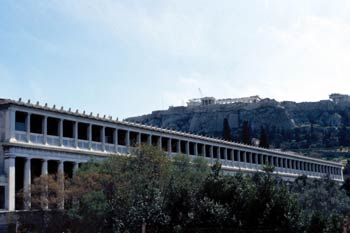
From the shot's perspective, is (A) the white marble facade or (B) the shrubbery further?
(A) the white marble facade

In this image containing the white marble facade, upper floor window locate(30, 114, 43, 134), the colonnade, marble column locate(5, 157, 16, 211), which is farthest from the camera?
upper floor window locate(30, 114, 43, 134)

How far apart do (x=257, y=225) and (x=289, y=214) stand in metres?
2.44

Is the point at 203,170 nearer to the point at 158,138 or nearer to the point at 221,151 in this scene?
the point at 158,138

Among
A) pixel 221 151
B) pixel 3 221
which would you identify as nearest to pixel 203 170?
pixel 3 221

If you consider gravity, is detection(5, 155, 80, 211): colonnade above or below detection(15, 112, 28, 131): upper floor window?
below

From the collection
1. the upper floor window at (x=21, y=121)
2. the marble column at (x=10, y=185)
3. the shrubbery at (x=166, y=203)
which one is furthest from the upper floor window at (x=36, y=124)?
the shrubbery at (x=166, y=203)

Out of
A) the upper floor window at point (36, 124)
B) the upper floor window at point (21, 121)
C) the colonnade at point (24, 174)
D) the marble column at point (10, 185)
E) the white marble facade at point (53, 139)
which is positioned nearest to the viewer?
the colonnade at point (24, 174)

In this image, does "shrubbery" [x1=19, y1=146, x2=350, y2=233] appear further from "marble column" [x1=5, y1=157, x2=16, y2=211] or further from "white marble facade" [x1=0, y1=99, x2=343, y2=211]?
"white marble facade" [x1=0, y1=99, x2=343, y2=211]

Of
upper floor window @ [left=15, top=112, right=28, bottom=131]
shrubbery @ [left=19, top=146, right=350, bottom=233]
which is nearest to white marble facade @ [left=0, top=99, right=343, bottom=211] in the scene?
upper floor window @ [left=15, top=112, right=28, bottom=131]

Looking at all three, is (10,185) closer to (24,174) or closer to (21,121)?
(24,174)

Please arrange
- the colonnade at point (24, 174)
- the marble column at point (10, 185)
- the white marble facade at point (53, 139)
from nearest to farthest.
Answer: the colonnade at point (24, 174)
the marble column at point (10, 185)
the white marble facade at point (53, 139)

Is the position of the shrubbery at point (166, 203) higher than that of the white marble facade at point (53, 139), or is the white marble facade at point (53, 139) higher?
the white marble facade at point (53, 139)

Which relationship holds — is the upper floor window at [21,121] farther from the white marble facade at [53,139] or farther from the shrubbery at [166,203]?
the shrubbery at [166,203]

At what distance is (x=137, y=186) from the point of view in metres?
46.8
